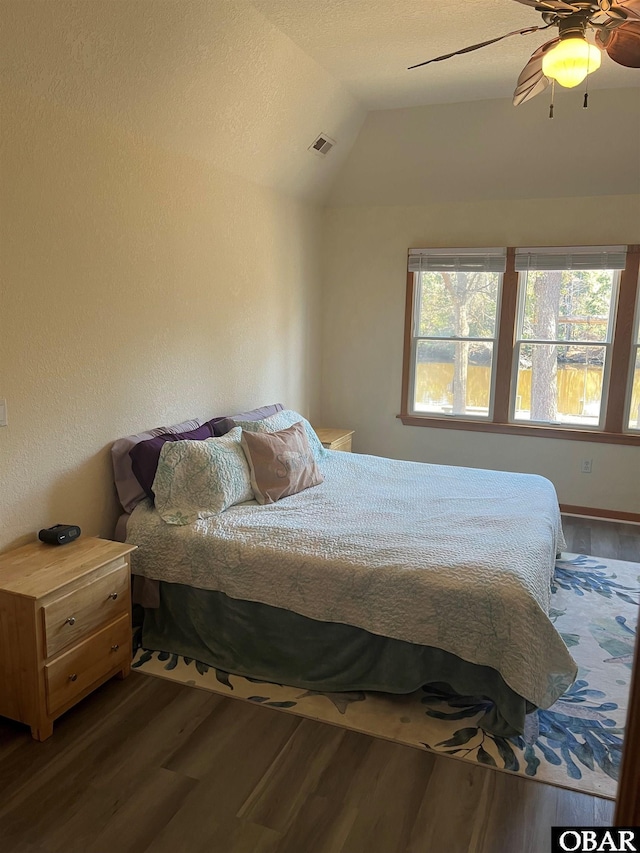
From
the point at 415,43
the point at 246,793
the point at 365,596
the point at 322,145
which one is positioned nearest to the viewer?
the point at 246,793

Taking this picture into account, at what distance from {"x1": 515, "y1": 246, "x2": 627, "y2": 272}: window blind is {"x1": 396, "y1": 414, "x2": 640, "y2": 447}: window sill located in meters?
1.22

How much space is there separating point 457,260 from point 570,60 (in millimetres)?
2725

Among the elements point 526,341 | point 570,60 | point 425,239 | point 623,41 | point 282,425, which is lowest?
point 282,425

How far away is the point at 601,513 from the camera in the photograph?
4.77 meters

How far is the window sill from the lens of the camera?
4664 mm

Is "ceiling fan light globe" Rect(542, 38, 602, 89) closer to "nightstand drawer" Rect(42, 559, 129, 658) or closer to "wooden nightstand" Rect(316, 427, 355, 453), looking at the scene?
"nightstand drawer" Rect(42, 559, 129, 658)

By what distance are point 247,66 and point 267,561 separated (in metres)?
2.47

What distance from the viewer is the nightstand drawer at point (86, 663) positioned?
7.28 ft

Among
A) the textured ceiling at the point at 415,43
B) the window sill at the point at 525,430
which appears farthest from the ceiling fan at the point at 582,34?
the window sill at the point at 525,430

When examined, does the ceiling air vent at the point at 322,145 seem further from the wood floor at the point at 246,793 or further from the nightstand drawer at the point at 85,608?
the wood floor at the point at 246,793

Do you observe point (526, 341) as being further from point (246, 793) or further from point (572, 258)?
point (246, 793)

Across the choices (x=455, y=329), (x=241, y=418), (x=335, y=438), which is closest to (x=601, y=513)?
(x=455, y=329)

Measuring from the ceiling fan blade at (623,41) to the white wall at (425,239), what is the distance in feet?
5.74

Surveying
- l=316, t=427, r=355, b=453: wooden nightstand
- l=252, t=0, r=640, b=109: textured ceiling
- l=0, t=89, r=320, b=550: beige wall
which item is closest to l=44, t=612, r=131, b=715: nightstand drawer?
l=0, t=89, r=320, b=550: beige wall
